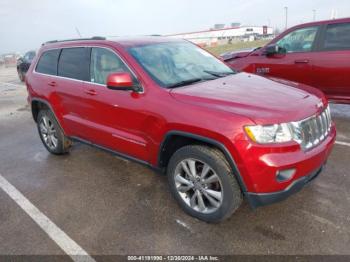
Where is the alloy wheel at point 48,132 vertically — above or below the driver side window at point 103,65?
below

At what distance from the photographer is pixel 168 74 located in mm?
3471

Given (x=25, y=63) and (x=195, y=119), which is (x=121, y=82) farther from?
(x=25, y=63)

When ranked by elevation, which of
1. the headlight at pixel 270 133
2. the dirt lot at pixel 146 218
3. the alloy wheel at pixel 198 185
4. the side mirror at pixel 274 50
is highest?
the side mirror at pixel 274 50

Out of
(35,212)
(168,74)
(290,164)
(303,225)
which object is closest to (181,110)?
(168,74)

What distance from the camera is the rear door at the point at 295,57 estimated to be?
5816 mm

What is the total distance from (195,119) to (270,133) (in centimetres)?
65

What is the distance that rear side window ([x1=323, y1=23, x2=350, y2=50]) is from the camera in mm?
5477

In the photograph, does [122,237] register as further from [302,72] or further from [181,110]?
[302,72]

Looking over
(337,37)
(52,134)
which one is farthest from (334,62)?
(52,134)

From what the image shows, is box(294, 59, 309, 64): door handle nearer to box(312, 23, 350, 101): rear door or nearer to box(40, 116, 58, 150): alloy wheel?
box(312, 23, 350, 101): rear door

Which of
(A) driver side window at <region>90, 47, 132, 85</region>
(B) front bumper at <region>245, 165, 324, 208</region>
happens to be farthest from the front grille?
(A) driver side window at <region>90, 47, 132, 85</region>

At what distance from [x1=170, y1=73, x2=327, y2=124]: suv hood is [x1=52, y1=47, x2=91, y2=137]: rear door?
5.18 feet

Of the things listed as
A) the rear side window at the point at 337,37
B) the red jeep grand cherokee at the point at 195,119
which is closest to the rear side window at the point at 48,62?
the red jeep grand cherokee at the point at 195,119

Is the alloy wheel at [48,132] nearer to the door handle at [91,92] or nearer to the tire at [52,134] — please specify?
the tire at [52,134]
